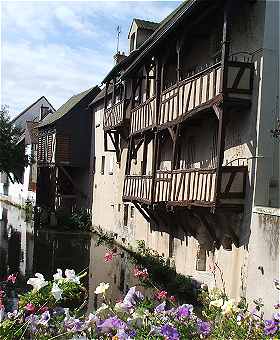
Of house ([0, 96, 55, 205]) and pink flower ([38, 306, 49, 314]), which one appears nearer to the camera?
pink flower ([38, 306, 49, 314])

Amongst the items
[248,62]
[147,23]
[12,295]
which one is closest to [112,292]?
[12,295]

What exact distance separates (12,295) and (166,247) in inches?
244

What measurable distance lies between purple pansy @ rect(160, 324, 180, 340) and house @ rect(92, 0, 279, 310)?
248 inches

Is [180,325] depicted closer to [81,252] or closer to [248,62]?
[248,62]

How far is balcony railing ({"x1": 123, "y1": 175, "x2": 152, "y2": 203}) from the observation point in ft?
53.8

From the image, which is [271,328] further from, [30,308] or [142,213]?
[142,213]

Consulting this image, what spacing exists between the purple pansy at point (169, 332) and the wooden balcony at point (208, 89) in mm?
8151

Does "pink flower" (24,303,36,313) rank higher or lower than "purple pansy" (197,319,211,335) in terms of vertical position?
higher

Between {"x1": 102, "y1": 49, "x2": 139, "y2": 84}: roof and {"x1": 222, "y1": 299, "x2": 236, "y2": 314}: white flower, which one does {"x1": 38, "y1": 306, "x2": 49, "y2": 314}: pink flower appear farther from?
{"x1": 102, "y1": 49, "x2": 139, "y2": 84}: roof

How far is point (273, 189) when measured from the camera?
11359 millimetres

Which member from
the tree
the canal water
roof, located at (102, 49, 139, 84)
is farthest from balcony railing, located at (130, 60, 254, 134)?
the tree

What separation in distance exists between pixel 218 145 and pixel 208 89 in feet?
5.13

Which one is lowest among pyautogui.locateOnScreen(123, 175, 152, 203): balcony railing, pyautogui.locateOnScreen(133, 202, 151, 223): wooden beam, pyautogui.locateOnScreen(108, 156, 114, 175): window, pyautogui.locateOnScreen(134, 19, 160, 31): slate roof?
pyautogui.locateOnScreen(133, 202, 151, 223): wooden beam

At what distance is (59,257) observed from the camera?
19.6 m
